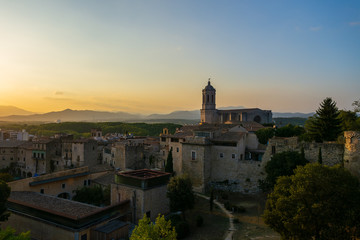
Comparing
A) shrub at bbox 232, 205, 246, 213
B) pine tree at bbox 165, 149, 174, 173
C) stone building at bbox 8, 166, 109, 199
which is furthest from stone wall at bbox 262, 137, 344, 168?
stone building at bbox 8, 166, 109, 199

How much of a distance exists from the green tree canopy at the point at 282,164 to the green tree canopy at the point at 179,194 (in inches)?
346

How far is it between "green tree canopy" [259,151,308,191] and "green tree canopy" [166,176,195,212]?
28.8 ft

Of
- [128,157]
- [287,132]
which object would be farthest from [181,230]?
[287,132]

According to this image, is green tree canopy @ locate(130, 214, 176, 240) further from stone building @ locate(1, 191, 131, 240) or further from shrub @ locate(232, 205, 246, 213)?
shrub @ locate(232, 205, 246, 213)

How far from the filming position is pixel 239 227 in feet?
70.5

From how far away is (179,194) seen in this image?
2358 centimetres

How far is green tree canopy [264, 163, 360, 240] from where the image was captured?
47.6 ft

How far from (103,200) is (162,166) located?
12.7 meters

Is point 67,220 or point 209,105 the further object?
point 209,105

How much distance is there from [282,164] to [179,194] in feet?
36.1

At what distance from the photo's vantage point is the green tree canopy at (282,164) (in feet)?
83.0

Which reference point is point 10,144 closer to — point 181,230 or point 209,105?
point 181,230

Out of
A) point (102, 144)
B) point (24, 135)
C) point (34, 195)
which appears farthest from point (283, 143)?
point (24, 135)

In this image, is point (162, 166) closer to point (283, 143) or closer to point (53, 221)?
point (283, 143)
